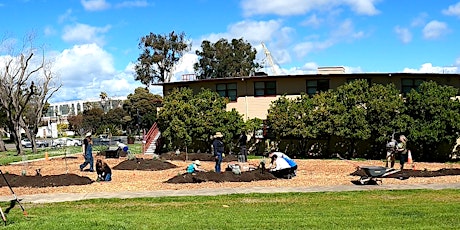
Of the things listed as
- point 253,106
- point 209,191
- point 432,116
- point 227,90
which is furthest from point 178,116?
point 209,191

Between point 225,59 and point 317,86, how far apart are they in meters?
39.3

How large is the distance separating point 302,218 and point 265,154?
83.7 feet

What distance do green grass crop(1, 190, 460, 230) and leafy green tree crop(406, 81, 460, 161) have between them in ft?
57.1

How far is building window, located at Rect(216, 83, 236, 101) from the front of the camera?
39.2m

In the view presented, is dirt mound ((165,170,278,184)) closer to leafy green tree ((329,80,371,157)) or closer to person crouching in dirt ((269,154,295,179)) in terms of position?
person crouching in dirt ((269,154,295,179))

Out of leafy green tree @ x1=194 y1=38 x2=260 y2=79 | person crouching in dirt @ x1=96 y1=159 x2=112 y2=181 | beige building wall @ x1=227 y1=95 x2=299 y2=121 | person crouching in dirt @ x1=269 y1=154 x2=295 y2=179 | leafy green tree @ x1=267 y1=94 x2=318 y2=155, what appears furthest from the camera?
leafy green tree @ x1=194 y1=38 x2=260 y2=79

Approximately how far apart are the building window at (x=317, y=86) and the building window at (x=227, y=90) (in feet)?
17.2

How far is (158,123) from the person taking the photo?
128 feet

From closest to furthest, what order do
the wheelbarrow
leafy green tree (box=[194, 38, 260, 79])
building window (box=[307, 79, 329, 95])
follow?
1. the wheelbarrow
2. building window (box=[307, 79, 329, 95])
3. leafy green tree (box=[194, 38, 260, 79])

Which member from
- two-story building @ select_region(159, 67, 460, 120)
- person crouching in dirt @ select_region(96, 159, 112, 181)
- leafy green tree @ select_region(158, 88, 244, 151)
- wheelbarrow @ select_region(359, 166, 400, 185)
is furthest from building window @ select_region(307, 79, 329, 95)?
person crouching in dirt @ select_region(96, 159, 112, 181)

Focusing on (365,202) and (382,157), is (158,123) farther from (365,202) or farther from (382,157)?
(365,202)

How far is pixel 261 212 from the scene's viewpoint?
38.9 ft

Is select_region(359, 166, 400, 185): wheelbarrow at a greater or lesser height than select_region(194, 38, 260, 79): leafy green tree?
lesser

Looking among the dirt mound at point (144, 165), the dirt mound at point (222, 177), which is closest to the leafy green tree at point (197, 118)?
the dirt mound at point (144, 165)
